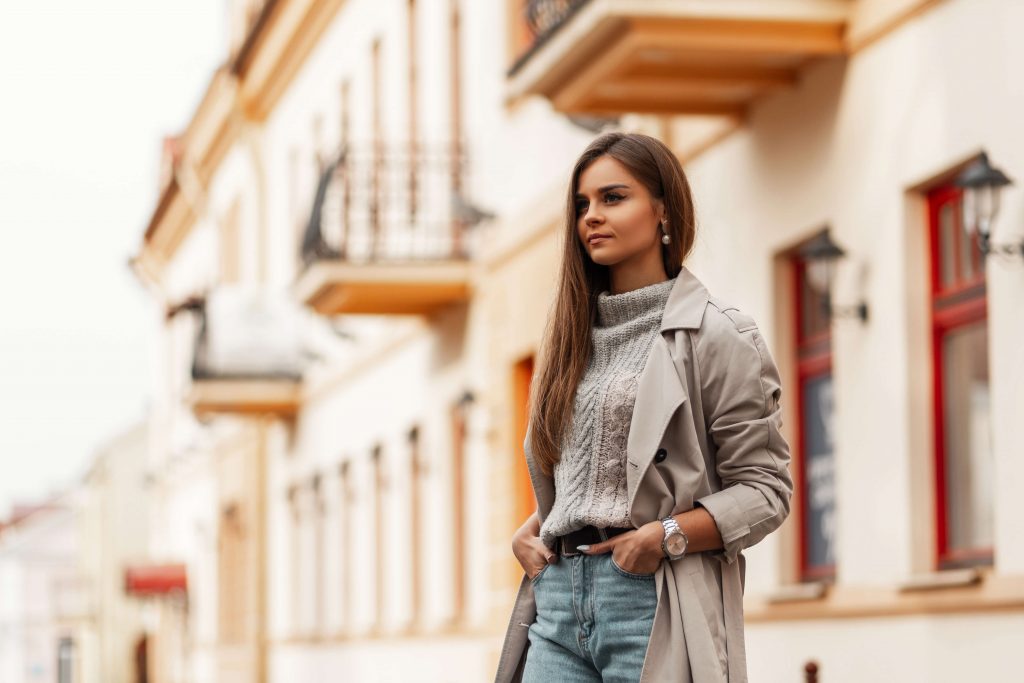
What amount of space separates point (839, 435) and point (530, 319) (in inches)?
248

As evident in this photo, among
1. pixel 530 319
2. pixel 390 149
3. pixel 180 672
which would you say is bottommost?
pixel 180 672

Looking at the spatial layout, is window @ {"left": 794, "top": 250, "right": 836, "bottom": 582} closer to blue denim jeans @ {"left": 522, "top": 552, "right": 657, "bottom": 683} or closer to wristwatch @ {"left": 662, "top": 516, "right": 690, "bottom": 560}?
blue denim jeans @ {"left": 522, "top": 552, "right": 657, "bottom": 683}

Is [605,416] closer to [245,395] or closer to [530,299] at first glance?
[530,299]

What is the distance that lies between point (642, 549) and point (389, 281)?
16184 mm

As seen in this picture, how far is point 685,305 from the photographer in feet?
15.3

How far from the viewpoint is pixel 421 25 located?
22.4m

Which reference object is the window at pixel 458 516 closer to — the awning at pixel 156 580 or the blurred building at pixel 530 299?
the blurred building at pixel 530 299

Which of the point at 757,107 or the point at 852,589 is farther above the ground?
the point at 757,107

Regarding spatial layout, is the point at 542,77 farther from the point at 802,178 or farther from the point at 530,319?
the point at 530,319

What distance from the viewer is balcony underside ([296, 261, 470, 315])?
67.2 feet

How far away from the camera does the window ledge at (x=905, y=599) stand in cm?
973

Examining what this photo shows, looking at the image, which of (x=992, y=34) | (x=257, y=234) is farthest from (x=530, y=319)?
(x=257, y=234)

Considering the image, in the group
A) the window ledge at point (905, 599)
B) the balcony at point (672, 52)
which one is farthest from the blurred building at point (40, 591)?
the window ledge at point (905, 599)

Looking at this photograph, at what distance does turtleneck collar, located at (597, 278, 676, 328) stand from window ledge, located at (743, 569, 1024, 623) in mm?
5107
